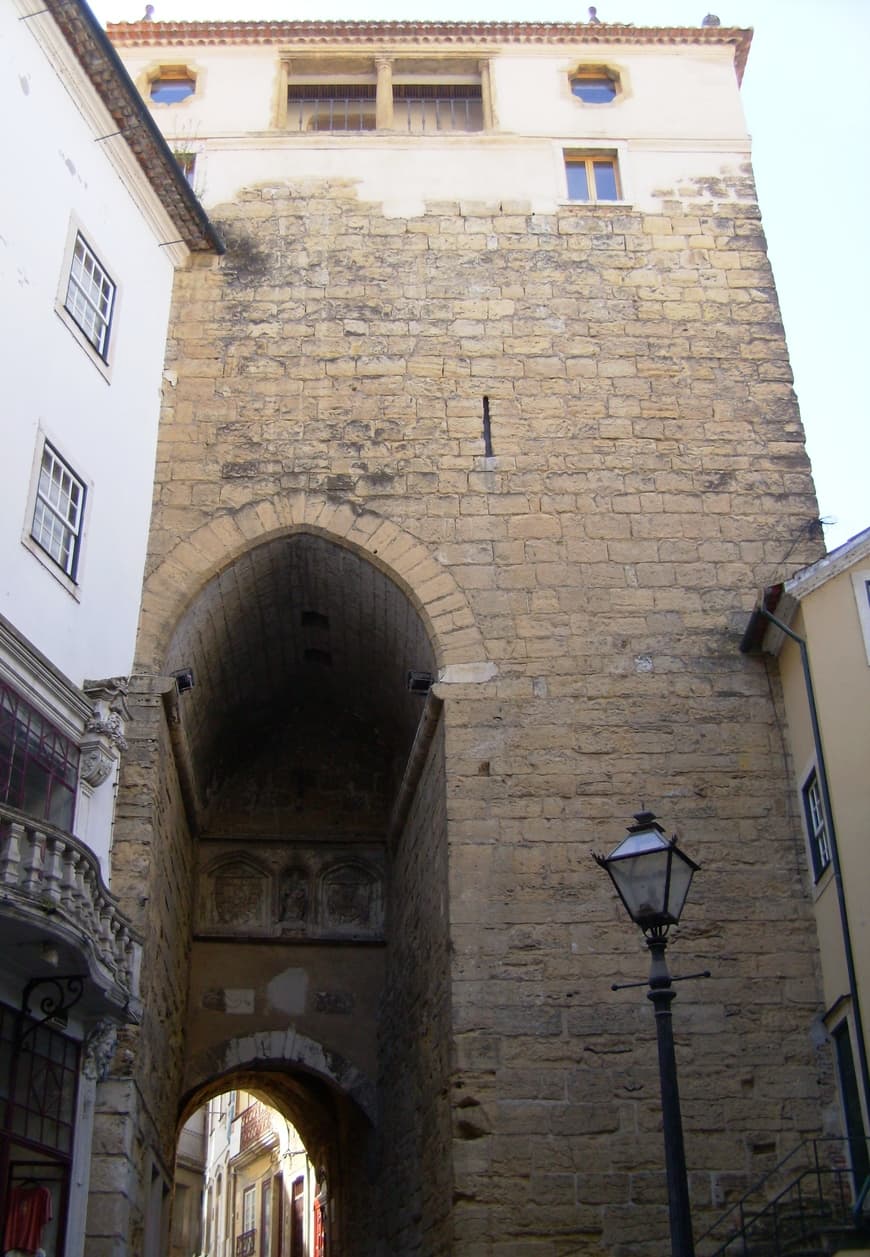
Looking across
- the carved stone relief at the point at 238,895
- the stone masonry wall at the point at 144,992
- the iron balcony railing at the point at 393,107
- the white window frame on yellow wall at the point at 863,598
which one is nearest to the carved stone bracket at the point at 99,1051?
the stone masonry wall at the point at 144,992

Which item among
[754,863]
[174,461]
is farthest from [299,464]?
[754,863]

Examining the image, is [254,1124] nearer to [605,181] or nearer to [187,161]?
[187,161]

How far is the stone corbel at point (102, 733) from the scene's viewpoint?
33.2 ft

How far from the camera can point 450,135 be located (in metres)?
14.5

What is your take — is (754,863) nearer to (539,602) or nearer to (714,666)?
(714,666)

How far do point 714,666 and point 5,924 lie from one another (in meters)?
6.28

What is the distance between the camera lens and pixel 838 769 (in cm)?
983

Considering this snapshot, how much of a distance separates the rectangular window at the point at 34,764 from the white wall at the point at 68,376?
0.56 metres

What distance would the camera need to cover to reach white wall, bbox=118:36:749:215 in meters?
14.3

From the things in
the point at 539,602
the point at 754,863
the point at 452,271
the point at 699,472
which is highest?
the point at 452,271

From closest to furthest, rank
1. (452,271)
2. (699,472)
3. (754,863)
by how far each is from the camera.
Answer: (754,863)
(699,472)
(452,271)

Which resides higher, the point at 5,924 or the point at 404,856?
the point at 404,856

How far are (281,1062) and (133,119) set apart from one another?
9.62 m

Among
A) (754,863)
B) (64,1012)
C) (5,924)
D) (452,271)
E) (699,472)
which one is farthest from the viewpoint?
(452,271)
